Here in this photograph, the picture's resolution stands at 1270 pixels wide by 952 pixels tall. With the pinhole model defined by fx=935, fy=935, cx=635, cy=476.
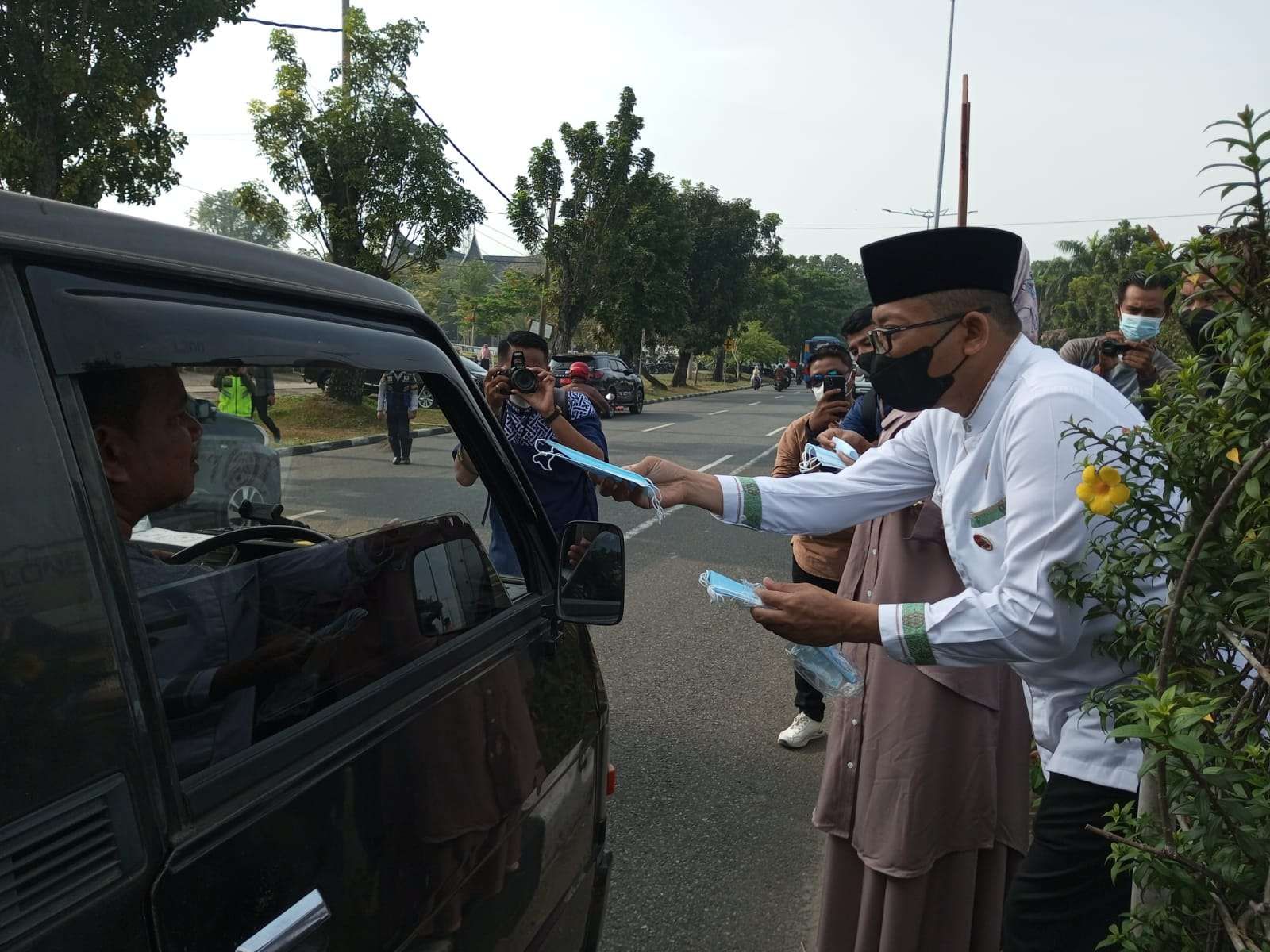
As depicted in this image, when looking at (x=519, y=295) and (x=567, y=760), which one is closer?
(x=567, y=760)

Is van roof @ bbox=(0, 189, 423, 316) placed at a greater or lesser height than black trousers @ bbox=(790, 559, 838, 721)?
greater

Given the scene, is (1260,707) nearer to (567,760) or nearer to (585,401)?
(567,760)

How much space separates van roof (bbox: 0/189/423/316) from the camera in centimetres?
98

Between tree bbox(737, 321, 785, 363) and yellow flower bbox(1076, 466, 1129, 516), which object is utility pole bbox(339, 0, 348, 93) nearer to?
yellow flower bbox(1076, 466, 1129, 516)

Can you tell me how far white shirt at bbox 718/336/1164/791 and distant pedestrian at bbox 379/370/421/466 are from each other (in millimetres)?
1033

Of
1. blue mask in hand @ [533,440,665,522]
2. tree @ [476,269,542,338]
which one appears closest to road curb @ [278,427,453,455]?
blue mask in hand @ [533,440,665,522]

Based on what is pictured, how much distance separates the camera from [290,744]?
122 centimetres

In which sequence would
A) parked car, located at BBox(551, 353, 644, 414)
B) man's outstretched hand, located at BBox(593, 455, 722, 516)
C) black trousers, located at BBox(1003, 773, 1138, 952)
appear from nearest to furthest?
black trousers, located at BBox(1003, 773, 1138, 952) < man's outstretched hand, located at BBox(593, 455, 722, 516) < parked car, located at BBox(551, 353, 644, 414)

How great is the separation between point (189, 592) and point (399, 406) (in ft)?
2.54

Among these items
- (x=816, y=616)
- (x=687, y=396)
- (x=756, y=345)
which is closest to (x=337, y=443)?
(x=816, y=616)

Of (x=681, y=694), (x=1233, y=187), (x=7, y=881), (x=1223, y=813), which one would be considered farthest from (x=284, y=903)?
(x=681, y=694)

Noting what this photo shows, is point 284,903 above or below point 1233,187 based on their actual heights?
below

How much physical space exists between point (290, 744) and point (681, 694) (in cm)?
370

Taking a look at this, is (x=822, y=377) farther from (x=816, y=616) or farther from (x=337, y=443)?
(x=337, y=443)
